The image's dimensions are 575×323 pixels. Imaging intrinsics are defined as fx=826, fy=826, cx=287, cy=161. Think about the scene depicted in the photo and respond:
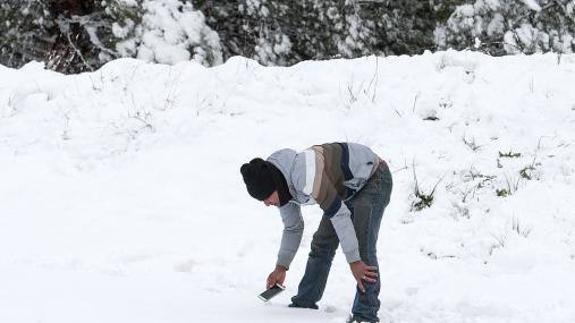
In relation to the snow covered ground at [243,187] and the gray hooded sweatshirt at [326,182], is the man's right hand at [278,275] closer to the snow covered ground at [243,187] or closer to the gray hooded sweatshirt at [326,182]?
the gray hooded sweatshirt at [326,182]

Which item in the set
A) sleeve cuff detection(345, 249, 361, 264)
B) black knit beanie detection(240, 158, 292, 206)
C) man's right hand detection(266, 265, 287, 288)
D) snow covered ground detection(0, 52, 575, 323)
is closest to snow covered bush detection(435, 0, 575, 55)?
snow covered ground detection(0, 52, 575, 323)

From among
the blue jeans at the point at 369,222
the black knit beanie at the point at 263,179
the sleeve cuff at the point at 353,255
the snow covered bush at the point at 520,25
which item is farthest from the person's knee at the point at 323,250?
the snow covered bush at the point at 520,25

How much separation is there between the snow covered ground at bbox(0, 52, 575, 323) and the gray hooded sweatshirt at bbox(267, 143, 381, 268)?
565 millimetres

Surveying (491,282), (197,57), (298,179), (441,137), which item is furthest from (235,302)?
(197,57)

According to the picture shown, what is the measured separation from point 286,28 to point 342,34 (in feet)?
2.93

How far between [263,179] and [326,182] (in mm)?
335

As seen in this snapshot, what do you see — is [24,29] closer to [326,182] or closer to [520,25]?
[520,25]

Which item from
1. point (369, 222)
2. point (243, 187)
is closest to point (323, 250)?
point (369, 222)

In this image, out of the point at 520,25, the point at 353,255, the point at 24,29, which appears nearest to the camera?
the point at 353,255

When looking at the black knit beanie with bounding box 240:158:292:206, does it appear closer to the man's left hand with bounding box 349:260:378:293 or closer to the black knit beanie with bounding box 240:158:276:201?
the black knit beanie with bounding box 240:158:276:201

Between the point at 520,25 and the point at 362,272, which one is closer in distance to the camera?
the point at 362,272

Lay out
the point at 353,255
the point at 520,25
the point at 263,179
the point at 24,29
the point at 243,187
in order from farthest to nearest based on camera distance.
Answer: the point at 24,29
the point at 520,25
the point at 243,187
the point at 353,255
the point at 263,179

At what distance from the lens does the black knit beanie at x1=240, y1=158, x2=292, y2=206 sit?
167 inches

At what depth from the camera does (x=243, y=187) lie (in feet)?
23.6
